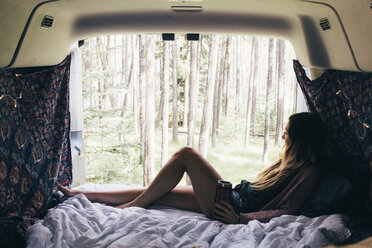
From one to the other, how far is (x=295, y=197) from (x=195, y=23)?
1.68 m

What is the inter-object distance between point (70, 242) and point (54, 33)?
1.68 metres

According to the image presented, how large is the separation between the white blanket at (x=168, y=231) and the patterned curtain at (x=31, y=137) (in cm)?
28

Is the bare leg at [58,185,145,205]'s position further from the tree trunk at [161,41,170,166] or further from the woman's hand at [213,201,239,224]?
the tree trunk at [161,41,170,166]

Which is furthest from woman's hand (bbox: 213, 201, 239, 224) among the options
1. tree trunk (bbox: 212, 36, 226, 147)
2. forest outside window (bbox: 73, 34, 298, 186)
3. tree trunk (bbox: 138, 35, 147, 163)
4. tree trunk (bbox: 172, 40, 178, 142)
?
tree trunk (bbox: 212, 36, 226, 147)

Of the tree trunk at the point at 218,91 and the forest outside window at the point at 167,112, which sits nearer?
the forest outside window at the point at 167,112

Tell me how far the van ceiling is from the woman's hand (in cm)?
133

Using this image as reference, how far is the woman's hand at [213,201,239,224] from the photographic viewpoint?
254 cm

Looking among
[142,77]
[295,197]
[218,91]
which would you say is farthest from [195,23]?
[218,91]

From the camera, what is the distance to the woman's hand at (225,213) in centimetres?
254

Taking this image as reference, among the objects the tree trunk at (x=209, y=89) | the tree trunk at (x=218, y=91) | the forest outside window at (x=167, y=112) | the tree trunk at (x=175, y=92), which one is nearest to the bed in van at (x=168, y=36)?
the forest outside window at (x=167, y=112)

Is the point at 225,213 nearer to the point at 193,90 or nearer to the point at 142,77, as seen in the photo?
the point at 142,77

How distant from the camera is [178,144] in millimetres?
14594

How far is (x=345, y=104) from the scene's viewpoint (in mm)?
2838

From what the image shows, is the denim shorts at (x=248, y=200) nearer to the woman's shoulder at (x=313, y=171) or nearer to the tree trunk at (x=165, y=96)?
the woman's shoulder at (x=313, y=171)
